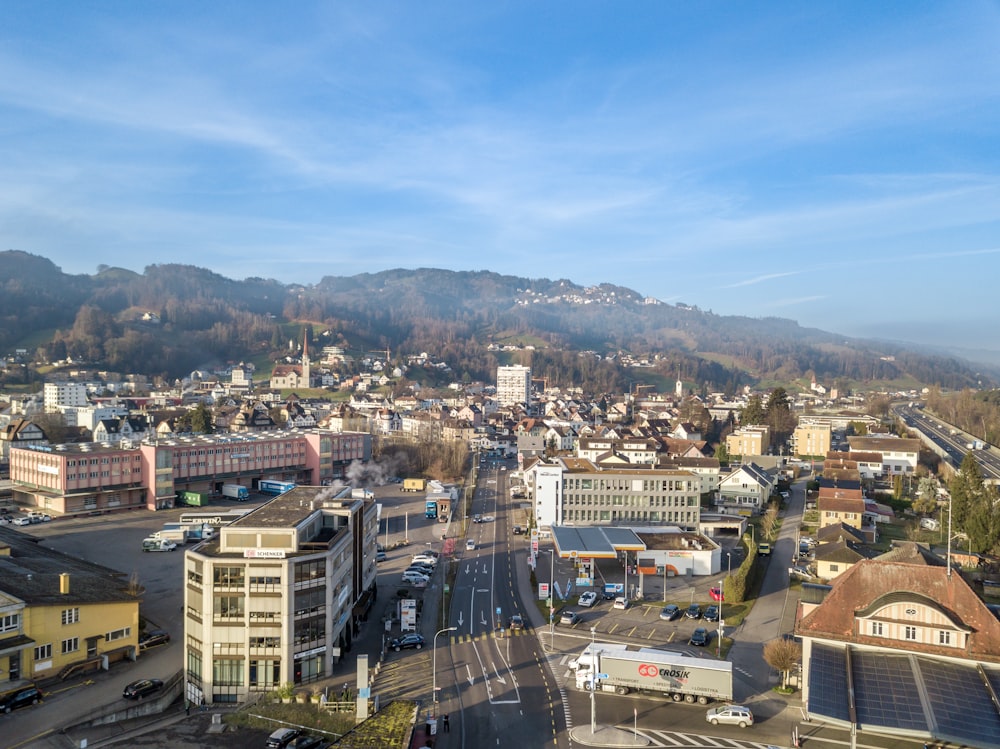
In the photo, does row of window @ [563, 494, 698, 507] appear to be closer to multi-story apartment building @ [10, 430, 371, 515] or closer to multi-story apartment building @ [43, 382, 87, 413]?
multi-story apartment building @ [10, 430, 371, 515]

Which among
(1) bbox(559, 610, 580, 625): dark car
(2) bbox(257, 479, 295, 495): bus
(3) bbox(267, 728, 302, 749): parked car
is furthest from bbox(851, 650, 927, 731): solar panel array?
(2) bbox(257, 479, 295, 495): bus

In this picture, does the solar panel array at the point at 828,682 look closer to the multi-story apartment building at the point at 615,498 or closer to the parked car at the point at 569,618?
the parked car at the point at 569,618

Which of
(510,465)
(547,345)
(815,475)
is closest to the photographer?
(815,475)

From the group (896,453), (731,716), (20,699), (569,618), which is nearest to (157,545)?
(20,699)

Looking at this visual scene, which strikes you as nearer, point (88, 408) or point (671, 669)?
point (671, 669)

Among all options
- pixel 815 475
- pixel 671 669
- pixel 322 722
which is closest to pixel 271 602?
pixel 322 722

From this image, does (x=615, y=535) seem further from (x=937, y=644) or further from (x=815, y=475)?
(x=815, y=475)
